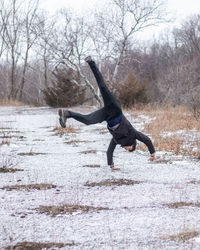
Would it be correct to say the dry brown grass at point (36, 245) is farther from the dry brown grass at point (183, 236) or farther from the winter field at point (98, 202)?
the dry brown grass at point (183, 236)

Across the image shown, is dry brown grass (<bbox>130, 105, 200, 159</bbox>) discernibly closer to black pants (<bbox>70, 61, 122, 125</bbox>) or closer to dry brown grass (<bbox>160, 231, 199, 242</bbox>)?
black pants (<bbox>70, 61, 122, 125</bbox>)

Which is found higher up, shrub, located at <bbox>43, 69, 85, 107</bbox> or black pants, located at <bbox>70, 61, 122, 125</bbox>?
shrub, located at <bbox>43, 69, 85, 107</bbox>

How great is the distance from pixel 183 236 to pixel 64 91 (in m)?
18.1

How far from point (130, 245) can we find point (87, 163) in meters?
3.21

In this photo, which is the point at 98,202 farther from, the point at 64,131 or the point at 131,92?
the point at 131,92

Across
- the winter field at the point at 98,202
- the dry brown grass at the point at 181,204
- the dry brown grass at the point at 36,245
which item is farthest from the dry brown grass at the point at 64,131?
the dry brown grass at the point at 36,245

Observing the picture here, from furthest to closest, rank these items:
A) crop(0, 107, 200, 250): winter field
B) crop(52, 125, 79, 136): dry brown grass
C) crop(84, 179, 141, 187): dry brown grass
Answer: crop(52, 125, 79, 136): dry brown grass < crop(84, 179, 141, 187): dry brown grass < crop(0, 107, 200, 250): winter field

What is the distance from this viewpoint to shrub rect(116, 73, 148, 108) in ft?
58.8

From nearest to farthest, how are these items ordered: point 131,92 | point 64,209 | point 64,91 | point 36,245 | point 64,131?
point 36,245, point 64,209, point 64,131, point 131,92, point 64,91

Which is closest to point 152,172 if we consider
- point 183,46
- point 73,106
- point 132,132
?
point 132,132

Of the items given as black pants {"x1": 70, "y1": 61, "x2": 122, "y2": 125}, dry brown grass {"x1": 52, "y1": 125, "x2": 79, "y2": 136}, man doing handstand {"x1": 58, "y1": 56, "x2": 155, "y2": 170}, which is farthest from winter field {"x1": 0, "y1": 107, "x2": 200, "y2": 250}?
dry brown grass {"x1": 52, "y1": 125, "x2": 79, "y2": 136}

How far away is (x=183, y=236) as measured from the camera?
252 cm

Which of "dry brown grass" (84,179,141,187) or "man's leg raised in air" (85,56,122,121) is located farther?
"man's leg raised in air" (85,56,122,121)

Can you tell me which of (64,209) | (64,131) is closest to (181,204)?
(64,209)
